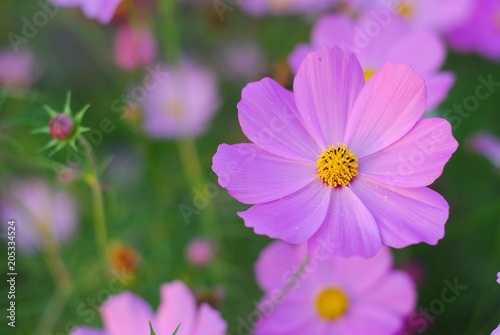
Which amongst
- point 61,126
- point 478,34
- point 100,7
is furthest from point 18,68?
point 478,34

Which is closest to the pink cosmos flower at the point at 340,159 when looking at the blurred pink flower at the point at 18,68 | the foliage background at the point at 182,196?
the foliage background at the point at 182,196

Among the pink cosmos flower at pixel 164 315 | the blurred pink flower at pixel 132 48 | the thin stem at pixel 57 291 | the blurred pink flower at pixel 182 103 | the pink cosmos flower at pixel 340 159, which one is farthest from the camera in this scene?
the blurred pink flower at pixel 182 103

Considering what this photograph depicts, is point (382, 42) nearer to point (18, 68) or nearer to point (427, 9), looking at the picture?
point (427, 9)

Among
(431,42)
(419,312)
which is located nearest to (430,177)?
(431,42)

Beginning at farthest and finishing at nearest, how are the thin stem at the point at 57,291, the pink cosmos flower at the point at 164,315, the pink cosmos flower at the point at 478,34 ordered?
the pink cosmos flower at the point at 478,34
the thin stem at the point at 57,291
the pink cosmos flower at the point at 164,315

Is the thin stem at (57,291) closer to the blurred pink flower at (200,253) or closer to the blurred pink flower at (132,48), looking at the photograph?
the blurred pink flower at (200,253)

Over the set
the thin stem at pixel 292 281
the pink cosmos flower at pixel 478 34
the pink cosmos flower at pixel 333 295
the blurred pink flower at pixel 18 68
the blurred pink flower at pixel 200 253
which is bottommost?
the blurred pink flower at pixel 200 253

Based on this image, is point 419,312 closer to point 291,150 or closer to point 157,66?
point 291,150
